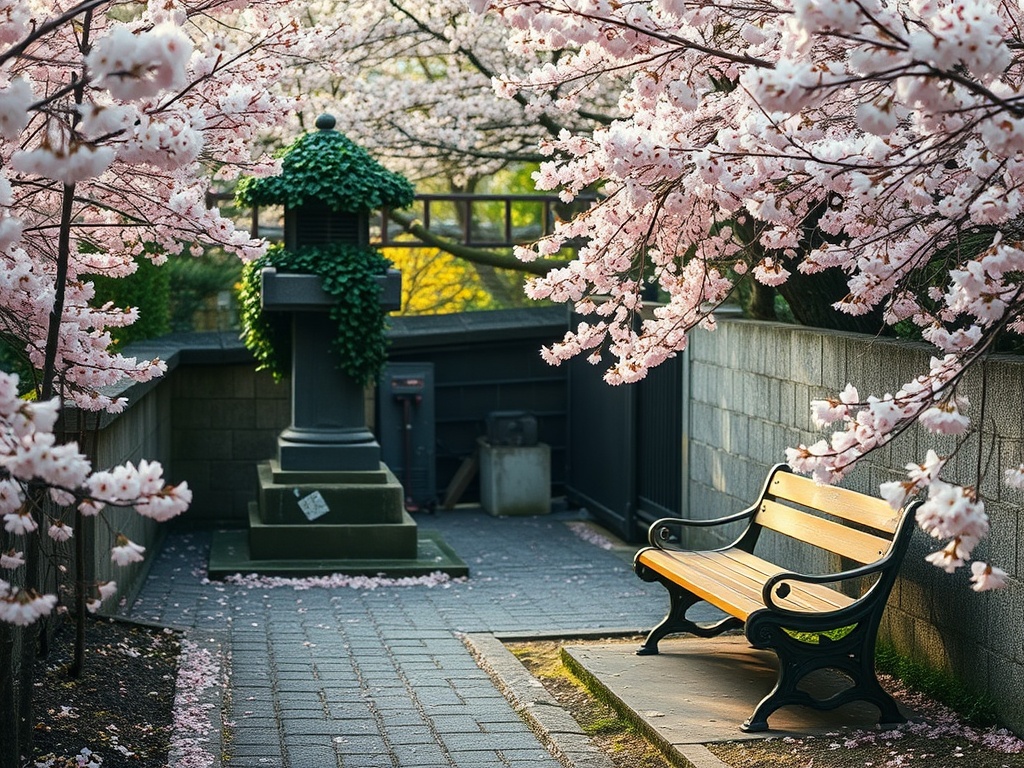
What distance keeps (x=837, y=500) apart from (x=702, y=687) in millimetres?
1077

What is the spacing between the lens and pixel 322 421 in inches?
424

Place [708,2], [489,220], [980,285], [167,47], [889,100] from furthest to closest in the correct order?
[489,220] < [708,2] < [980,285] < [889,100] < [167,47]

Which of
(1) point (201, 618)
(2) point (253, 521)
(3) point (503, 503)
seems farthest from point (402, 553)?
(3) point (503, 503)

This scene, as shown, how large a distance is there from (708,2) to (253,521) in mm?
6534

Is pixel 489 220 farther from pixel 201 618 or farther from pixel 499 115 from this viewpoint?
pixel 201 618

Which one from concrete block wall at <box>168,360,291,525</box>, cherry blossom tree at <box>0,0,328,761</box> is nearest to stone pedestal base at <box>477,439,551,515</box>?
concrete block wall at <box>168,360,291,525</box>

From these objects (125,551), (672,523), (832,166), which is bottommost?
(672,523)

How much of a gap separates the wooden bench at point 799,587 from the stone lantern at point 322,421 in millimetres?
3164

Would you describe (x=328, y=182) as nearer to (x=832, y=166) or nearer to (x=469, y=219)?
(x=469, y=219)

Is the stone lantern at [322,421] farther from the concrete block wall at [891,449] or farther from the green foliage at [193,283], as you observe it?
the green foliage at [193,283]

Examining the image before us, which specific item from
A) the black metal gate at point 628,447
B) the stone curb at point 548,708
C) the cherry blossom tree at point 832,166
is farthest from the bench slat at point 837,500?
the black metal gate at point 628,447

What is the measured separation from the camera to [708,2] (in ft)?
15.9

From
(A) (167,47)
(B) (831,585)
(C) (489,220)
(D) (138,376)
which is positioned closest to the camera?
(A) (167,47)

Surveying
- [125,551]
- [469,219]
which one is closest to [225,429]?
[469,219]
